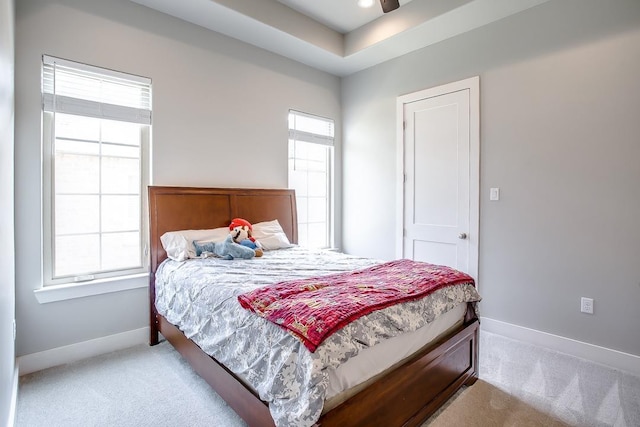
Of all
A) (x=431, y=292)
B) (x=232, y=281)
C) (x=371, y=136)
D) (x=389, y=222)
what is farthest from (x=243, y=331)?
(x=371, y=136)

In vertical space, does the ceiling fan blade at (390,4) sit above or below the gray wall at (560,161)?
above

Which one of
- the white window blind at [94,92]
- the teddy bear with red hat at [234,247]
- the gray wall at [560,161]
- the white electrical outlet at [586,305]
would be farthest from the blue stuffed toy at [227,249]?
the white electrical outlet at [586,305]

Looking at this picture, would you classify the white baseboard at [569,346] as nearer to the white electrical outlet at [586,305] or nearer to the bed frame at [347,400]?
the white electrical outlet at [586,305]

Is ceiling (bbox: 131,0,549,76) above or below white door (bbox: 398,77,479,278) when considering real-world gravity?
above

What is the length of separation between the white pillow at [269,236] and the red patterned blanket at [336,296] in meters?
1.24

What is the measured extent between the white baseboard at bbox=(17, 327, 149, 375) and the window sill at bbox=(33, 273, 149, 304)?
37 centimetres

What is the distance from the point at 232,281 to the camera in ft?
6.56

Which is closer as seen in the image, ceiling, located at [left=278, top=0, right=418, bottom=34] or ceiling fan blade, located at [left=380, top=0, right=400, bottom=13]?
ceiling fan blade, located at [left=380, top=0, right=400, bottom=13]

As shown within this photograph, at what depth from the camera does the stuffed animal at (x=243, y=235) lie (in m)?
2.87

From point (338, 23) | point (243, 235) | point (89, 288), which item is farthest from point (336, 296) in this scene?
point (338, 23)

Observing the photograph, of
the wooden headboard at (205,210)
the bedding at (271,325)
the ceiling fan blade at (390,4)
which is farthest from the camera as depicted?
the wooden headboard at (205,210)

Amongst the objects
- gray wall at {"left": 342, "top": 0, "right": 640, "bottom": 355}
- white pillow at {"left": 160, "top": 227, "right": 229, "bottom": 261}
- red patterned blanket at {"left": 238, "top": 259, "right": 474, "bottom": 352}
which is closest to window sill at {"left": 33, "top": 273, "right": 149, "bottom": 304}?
white pillow at {"left": 160, "top": 227, "right": 229, "bottom": 261}

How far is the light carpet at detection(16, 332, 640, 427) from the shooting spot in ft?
5.97

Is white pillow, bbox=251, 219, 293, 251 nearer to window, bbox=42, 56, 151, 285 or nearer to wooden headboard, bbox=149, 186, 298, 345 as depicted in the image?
wooden headboard, bbox=149, 186, 298, 345
